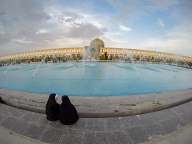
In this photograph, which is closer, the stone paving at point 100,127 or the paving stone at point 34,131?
the stone paving at point 100,127

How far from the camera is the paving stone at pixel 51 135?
3.04 m

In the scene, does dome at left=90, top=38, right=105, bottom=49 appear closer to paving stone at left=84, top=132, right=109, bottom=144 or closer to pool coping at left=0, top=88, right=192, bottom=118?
pool coping at left=0, top=88, right=192, bottom=118

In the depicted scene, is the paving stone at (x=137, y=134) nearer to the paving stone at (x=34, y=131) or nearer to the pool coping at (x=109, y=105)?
the pool coping at (x=109, y=105)

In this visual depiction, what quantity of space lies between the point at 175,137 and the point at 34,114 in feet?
11.1

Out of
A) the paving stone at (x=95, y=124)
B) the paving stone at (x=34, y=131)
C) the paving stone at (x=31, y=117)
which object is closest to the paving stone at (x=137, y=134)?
the paving stone at (x=95, y=124)

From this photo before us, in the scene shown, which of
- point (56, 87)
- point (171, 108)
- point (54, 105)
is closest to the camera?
point (54, 105)

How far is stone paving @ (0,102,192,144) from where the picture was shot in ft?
10.1

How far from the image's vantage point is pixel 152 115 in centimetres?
405

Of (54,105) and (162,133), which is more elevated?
(54,105)

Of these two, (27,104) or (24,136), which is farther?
(27,104)

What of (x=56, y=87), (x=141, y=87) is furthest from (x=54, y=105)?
(x=141, y=87)

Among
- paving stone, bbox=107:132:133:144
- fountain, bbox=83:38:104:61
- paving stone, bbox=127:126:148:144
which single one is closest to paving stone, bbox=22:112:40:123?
paving stone, bbox=107:132:133:144

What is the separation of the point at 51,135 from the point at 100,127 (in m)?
1.04

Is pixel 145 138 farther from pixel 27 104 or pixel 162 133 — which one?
pixel 27 104
